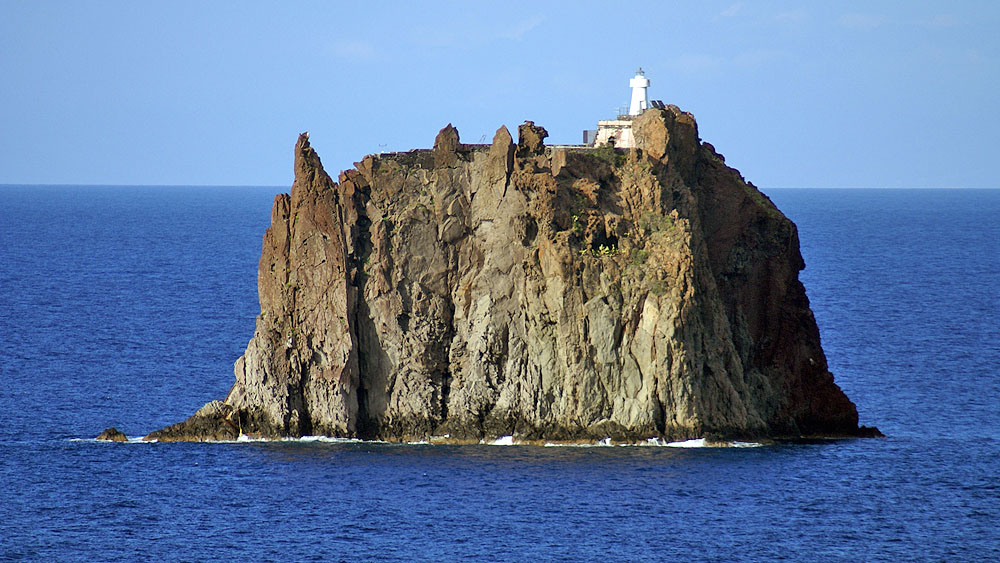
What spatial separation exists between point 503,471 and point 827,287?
3671 inches

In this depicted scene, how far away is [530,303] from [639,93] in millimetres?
23082

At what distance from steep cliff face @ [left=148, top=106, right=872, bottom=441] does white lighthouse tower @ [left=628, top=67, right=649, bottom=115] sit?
42.4 feet

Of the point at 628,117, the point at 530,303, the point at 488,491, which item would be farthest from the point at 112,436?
the point at 628,117

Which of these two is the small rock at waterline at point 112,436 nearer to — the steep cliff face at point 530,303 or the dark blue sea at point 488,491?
the dark blue sea at point 488,491

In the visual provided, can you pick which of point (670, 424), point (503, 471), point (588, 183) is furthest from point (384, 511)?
point (588, 183)

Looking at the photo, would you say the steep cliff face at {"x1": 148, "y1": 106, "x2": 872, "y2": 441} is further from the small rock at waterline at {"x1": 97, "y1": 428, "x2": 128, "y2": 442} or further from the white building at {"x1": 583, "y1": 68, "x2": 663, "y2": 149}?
the white building at {"x1": 583, "y1": 68, "x2": 663, "y2": 149}

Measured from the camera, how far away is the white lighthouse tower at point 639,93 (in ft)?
351

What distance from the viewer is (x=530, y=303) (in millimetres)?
90812

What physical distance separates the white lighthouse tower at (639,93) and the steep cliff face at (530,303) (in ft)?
42.4

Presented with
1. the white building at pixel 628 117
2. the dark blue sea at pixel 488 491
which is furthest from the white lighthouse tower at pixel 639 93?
the dark blue sea at pixel 488 491

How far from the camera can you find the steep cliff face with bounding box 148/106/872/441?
88.7 m

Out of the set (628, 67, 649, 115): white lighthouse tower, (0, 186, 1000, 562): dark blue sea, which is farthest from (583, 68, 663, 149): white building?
(0, 186, 1000, 562): dark blue sea

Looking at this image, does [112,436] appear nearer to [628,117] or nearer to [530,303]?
[530,303]

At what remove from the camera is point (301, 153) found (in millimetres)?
94125
